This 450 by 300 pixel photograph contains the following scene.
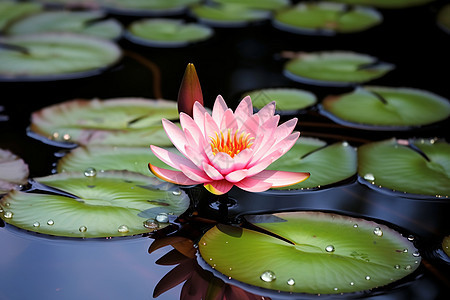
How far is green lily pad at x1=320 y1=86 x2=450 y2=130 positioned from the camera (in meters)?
2.26

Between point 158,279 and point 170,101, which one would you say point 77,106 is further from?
point 158,279

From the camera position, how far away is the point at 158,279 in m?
1.45

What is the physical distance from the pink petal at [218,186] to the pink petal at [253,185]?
0.03m

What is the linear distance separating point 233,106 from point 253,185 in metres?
0.91

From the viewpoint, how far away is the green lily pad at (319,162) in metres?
1.83

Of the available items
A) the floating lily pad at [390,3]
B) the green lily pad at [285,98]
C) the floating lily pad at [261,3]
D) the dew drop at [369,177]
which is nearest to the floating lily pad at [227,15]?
the floating lily pad at [261,3]

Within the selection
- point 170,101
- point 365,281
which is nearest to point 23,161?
point 170,101

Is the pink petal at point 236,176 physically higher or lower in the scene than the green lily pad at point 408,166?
higher

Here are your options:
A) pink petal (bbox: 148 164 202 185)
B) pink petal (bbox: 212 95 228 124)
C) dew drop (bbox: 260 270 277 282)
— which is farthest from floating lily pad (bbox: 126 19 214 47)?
dew drop (bbox: 260 270 277 282)

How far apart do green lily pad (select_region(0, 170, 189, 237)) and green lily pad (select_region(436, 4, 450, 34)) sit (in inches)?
85.3

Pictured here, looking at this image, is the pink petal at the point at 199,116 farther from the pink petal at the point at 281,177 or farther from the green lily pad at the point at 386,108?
the green lily pad at the point at 386,108

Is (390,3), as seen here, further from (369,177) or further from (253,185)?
(253,185)

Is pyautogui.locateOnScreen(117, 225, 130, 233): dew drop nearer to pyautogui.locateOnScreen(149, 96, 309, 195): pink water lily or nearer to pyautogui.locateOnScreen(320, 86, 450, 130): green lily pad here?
pyautogui.locateOnScreen(149, 96, 309, 195): pink water lily

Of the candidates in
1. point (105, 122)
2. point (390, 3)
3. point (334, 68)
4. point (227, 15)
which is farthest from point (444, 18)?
point (105, 122)
